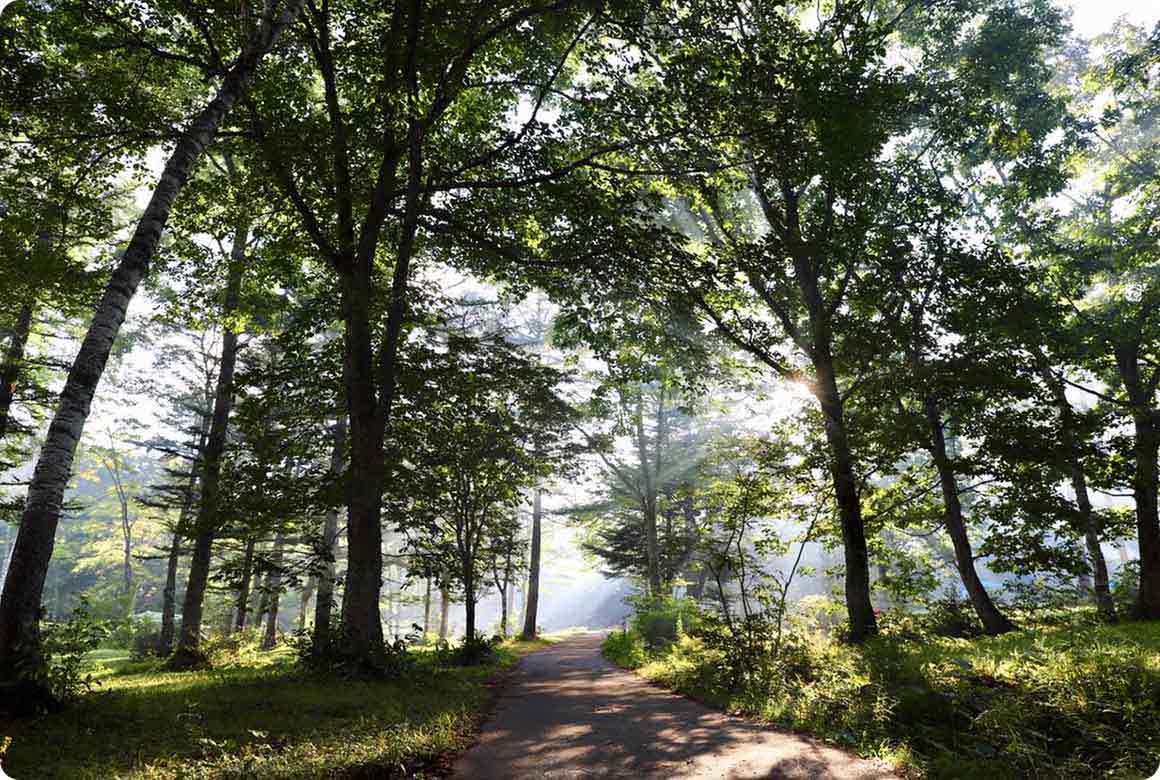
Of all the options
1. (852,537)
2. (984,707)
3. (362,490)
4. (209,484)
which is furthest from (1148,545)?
(209,484)

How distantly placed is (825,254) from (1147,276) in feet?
33.7

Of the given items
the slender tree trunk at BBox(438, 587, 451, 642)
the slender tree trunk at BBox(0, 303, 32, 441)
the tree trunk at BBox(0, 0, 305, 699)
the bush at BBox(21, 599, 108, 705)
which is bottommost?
the slender tree trunk at BBox(438, 587, 451, 642)

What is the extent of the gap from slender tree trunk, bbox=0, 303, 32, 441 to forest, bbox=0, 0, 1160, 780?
10 cm

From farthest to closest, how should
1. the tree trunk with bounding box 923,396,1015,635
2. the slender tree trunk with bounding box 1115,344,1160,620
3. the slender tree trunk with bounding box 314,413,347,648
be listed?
the tree trunk with bounding box 923,396,1015,635 < the slender tree trunk with bounding box 1115,344,1160,620 < the slender tree trunk with bounding box 314,413,347,648

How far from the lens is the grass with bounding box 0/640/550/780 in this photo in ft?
13.7

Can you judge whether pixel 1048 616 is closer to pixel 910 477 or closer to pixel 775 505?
pixel 910 477

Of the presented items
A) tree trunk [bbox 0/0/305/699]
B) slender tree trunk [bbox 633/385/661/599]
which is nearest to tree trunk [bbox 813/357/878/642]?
slender tree trunk [bbox 633/385/661/599]

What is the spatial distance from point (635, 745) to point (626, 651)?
1129 centimetres

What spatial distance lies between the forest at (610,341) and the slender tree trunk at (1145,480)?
80mm

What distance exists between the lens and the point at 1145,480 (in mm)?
A: 10273

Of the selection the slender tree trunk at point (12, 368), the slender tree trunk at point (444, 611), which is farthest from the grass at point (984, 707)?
Answer: the slender tree trunk at point (12, 368)

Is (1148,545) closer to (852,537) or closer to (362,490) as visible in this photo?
(852,537)

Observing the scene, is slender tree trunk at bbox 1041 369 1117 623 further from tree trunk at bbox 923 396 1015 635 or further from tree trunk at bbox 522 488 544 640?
tree trunk at bbox 522 488 544 640

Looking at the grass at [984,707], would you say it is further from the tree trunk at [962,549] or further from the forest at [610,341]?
the tree trunk at [962,549]
